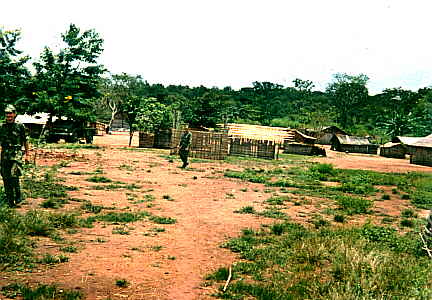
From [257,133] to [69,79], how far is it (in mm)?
14752

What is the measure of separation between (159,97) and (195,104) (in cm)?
2334

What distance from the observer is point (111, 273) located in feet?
18.0

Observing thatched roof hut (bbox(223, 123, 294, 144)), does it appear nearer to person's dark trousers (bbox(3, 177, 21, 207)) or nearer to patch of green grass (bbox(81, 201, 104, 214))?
patch of green grass (bbox(81, 201, 104, 214))

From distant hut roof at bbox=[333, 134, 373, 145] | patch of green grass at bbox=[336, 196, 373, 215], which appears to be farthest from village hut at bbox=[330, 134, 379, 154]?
patch of green grass at bbox=[336, 196, 373, 215]

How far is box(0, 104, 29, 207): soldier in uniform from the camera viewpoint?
28.0 feet

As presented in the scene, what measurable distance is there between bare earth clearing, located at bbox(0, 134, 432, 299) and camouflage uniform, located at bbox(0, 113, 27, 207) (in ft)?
1.57

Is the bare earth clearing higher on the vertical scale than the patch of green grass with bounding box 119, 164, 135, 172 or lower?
lower

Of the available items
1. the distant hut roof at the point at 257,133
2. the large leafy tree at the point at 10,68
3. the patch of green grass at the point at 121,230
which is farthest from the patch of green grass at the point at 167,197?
the distant hut roof at the point at 257,133

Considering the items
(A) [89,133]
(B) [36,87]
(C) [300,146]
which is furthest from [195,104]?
(B) [36,87]

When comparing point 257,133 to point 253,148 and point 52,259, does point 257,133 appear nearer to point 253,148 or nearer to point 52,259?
point 253,148

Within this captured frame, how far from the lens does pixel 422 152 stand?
35.2m

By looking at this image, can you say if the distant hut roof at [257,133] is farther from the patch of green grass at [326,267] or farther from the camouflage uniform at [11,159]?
the patch of green grass at [326,267]

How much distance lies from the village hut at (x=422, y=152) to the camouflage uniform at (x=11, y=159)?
1300 inches

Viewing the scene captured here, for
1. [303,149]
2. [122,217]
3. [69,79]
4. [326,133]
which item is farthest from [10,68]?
[326,133]
